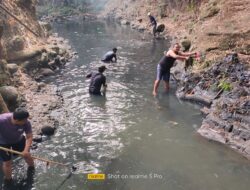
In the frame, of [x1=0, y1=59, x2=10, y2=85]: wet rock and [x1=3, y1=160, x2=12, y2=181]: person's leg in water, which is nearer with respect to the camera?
[x1=3, y1=160, x2=12, y2=181]: person's leg in water

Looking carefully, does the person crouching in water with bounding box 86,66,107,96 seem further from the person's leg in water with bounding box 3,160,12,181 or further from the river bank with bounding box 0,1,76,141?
the person's leg in water with bounding box 3,160,12,181

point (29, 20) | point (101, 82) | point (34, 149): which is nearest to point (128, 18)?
point (29, 20)

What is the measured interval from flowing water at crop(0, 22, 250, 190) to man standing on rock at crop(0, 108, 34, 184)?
72cm

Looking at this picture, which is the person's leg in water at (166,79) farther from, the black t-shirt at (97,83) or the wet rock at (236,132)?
the wet rock at (236,132)

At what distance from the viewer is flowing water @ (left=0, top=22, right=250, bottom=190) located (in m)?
8.45

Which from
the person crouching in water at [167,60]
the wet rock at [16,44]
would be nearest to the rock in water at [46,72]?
the wet rock at [16,44]

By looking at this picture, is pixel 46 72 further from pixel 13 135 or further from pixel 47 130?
pixel 13 135

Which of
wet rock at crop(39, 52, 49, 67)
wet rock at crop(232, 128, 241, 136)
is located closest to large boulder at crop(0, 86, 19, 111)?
wet rock at crop(39, 52, 49, 67)

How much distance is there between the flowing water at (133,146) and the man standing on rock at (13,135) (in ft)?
2.37

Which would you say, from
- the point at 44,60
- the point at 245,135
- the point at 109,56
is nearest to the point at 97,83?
the point at 44,60

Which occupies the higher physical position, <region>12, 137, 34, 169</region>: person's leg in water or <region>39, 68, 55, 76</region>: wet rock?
<region>12, 137, 34, 169</region>: person's leg in water

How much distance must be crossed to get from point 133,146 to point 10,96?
14.0 feet

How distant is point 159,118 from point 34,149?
4.54 m

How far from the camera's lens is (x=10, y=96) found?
11.2 meters
